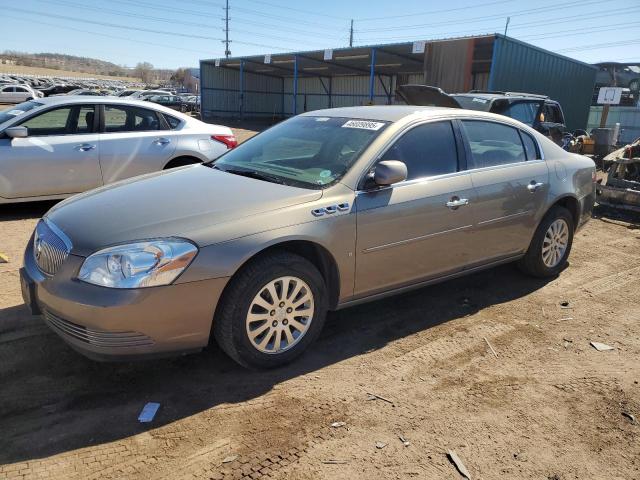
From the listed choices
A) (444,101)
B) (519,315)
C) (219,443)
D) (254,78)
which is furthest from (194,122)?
(254,78)

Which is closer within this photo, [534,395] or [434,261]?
[534,395]

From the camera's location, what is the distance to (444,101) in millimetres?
8719

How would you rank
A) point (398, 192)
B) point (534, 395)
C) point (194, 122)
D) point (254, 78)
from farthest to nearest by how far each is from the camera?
point (254, 78) < point (194, 122) < point (398, 192) < point (534, 395)

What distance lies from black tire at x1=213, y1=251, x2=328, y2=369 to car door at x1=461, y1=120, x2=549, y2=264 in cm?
170

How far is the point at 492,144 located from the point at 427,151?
88 centimetres

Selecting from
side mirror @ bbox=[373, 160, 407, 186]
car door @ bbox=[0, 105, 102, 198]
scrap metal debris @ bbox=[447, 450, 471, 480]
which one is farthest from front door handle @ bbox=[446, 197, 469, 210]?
car door @ bbox=[0, 105, 102, 198]

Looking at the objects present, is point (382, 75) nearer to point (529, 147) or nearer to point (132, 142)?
point (132, 142)

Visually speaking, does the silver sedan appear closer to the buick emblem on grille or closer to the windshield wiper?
the windshield wiper

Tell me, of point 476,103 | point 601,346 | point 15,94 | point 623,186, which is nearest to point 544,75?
point 476,103

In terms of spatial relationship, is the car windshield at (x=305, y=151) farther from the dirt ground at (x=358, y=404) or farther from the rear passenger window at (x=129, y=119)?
the rear passenger window at (x=129, y=119)

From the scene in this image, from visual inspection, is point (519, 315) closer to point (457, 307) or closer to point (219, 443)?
point (457, 307)

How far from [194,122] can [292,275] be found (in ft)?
16.5

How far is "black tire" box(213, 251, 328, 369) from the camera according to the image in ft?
9.84

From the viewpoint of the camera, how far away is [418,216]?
3756 millimetres
